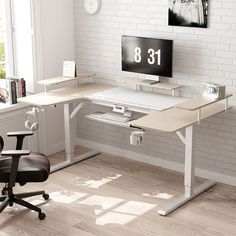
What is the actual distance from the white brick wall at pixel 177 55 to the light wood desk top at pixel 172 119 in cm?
31

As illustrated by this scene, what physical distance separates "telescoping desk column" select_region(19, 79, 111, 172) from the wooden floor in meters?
0.14

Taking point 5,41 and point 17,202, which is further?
point 5,41

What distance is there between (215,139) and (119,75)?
1220mm

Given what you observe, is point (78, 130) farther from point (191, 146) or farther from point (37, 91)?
point (191, 146)

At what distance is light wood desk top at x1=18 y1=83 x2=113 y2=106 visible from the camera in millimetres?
4896

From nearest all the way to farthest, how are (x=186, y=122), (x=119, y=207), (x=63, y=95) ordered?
(x=186, y=122) → (x=119, y=207) → (x=63, y=95)

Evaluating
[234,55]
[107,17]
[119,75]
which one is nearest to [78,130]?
[119,75]

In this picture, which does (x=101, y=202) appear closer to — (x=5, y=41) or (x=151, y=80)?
(x=151, y=80)

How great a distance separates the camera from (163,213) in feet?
14.2

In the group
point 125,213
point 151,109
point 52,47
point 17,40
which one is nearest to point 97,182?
point 125,213

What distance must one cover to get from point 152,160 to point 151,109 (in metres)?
0.95

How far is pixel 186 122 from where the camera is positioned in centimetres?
424

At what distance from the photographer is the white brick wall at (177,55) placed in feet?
15.4

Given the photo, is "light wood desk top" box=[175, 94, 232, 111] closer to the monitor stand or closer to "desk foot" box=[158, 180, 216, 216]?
the monitor stand
